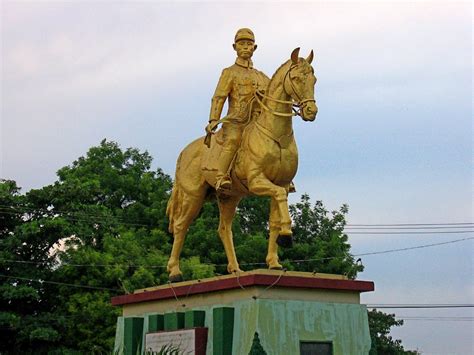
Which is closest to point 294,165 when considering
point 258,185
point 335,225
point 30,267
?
point 258,185

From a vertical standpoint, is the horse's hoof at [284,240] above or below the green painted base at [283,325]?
above

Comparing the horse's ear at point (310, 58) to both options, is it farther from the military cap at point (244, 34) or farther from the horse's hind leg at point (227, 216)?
the horse's hind leg at point (227, 216)

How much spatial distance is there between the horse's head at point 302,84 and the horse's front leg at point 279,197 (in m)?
1.11

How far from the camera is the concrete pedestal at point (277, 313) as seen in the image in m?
11.6

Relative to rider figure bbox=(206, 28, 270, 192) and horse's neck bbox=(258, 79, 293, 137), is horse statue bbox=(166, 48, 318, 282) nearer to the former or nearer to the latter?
horse's neck bbox=(258, 79, 293, 137)

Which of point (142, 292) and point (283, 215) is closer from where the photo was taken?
point (283, 215)

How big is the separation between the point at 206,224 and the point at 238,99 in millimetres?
20878

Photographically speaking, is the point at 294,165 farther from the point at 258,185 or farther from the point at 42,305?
the point at 42,305

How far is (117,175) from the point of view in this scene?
39.4 m

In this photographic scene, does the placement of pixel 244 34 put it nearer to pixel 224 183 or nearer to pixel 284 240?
pixel 224 183

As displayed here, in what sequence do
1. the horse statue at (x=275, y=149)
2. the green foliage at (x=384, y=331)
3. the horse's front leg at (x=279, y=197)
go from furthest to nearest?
the green foliage at (x=384, y=331), the horse statue at (x=275, y=149), the horse's front leg at (x=279, y=197)

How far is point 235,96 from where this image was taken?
13.6m

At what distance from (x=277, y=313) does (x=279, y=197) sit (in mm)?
1669

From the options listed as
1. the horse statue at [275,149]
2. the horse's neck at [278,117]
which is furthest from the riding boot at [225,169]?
the horse's neck at [278,117]
